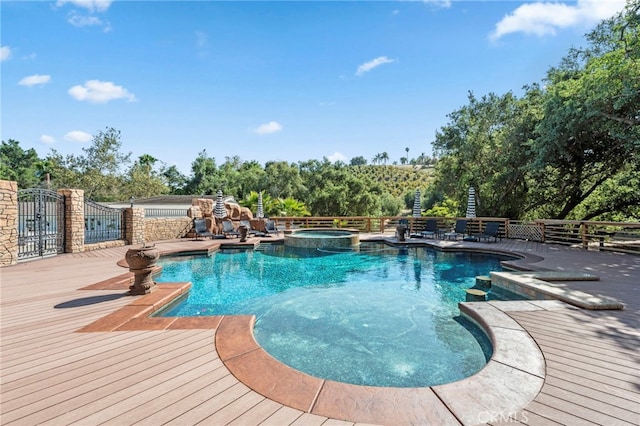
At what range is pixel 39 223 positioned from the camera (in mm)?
7398

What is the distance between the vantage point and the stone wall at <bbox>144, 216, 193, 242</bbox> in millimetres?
10930

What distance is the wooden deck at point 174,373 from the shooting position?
1.83m

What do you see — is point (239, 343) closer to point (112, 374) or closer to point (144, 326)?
point (112, 374)

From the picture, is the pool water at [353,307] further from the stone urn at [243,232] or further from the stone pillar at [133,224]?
the stone pillar at [133,224]

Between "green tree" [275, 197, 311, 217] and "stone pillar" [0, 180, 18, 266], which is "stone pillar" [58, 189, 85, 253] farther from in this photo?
"green tree" [275, 197, 311, 217]

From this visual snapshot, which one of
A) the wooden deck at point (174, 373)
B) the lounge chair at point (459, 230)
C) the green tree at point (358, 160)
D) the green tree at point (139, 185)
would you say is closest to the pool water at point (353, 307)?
the wooden deck at point (174, 373)

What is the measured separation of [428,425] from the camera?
182 cm

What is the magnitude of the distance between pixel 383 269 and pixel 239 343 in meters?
5.73

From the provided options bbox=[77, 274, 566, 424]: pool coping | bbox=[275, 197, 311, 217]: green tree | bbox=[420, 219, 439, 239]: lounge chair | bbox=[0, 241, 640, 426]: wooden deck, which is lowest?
bbox=[77, 274, 566, 424]: pool coping

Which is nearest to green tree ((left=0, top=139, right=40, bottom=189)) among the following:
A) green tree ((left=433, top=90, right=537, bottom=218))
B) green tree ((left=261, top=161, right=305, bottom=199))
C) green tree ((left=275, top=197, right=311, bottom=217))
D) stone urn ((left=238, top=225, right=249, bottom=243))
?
green tree ((left=261, top=161, right=305, bottom=199))

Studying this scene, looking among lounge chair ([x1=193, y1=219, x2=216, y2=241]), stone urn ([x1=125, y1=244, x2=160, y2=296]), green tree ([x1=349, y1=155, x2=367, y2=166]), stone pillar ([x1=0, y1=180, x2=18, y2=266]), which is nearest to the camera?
stone urn ([x1=125, y1=244, x2=160, y2=296])

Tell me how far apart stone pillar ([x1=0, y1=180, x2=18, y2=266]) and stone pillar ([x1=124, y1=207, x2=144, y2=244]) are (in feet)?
10.7

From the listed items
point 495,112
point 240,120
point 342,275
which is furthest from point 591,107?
point 240,120

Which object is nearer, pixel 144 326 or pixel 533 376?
pixel 533 376
